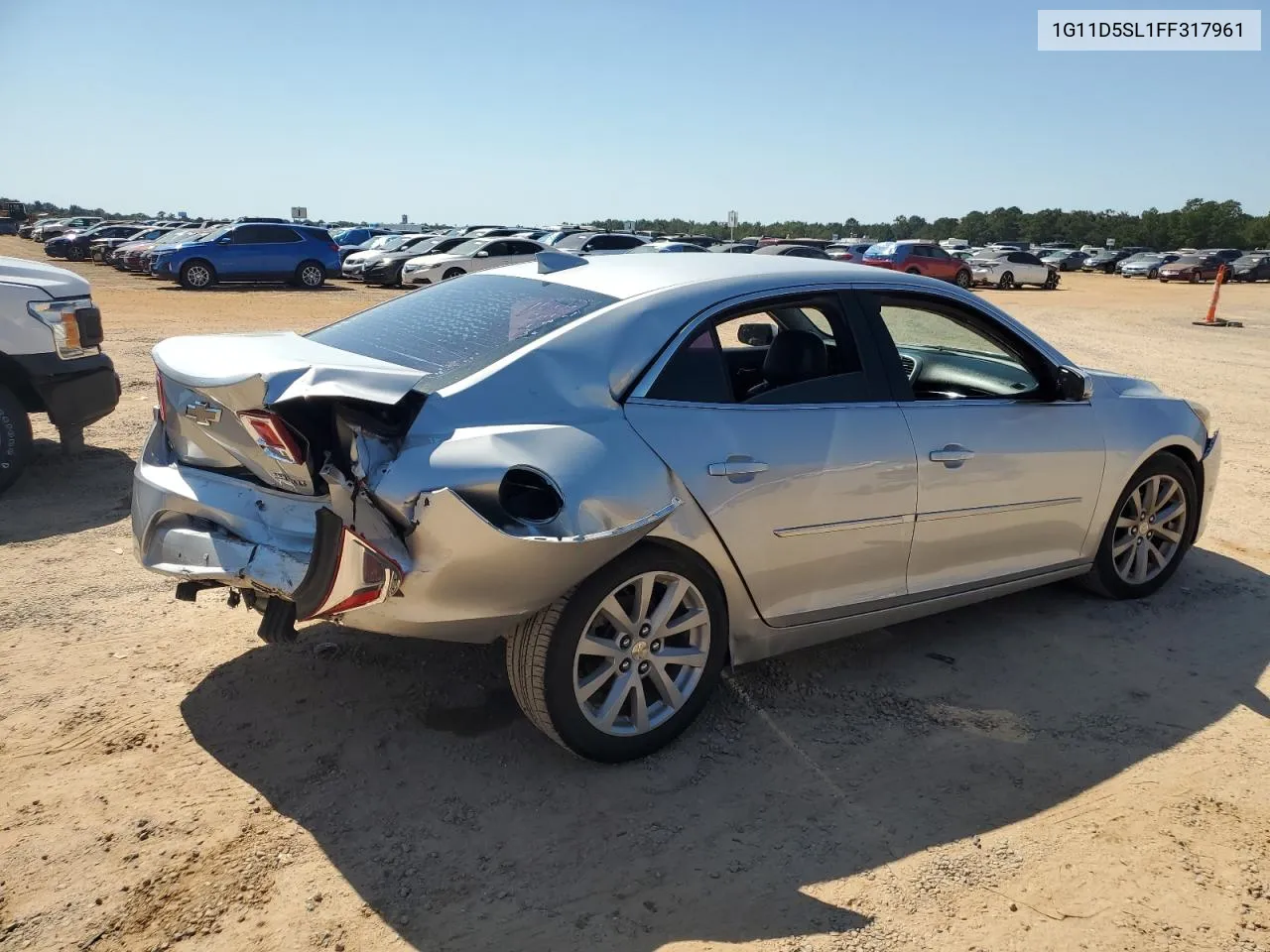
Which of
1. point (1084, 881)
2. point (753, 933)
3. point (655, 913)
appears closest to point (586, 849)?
point (655, 913)

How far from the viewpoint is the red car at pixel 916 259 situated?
3114 cm

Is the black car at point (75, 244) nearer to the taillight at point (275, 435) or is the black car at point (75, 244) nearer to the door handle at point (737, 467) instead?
the taillight at point (275, 435)

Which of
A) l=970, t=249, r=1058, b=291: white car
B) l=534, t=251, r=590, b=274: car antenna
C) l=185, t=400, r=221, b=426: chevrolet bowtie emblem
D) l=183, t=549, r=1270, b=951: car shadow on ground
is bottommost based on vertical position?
l=183, t=549, r=1270, b=951: car shadow on ground

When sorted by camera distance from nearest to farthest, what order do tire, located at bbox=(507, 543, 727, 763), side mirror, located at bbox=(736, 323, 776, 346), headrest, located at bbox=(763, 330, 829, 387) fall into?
1. tire, located at bbox=(507, 543, 727, 763)
2. headrest, located at bbox=(763, 330, 829, 387)
3. side mirror, located at bbox=(736, 323, 776, 346)

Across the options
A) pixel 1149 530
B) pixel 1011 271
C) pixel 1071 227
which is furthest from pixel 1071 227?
pixel 1149 530

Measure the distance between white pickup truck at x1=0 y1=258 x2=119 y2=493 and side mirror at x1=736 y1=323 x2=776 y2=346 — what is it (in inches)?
172

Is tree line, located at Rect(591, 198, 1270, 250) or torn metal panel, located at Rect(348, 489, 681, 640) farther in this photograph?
tree line, located at Rect(591, 198, 1270, 250)

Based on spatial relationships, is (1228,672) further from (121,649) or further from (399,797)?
(121,649)

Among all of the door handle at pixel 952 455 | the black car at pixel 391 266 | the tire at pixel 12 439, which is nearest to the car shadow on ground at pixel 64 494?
the tire at pixel 12 439

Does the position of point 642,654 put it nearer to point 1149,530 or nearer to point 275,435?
point 275,435

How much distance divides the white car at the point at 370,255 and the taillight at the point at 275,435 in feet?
87.4

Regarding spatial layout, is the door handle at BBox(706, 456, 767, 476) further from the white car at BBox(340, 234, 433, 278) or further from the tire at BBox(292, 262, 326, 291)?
the white car at BBox(340, 234, 433, 278)

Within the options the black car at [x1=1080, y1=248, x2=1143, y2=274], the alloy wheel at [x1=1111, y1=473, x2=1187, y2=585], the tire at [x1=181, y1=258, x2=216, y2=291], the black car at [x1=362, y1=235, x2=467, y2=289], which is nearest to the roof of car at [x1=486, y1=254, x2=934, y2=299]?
the alloy wheel at [x1=1111, y1=473, x2=1187, y2=585]

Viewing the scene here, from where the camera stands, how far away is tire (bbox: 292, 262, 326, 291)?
86.7 ft
